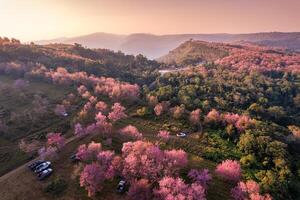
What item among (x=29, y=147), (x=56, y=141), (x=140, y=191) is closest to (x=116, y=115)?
(x=56, y=141)

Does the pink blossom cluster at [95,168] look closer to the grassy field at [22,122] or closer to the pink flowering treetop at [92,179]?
the pink flowering treetop at [92,179]

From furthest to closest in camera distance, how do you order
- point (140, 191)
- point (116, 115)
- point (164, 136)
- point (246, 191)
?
point (116, 115) → point (164, 136) → point (246, 191) → point (140, 191)

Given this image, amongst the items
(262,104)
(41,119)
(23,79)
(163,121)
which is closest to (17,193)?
(41,119)

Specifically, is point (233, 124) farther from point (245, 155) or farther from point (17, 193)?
point (17, 193)

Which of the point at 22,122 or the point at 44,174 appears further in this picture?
the point at 22,122

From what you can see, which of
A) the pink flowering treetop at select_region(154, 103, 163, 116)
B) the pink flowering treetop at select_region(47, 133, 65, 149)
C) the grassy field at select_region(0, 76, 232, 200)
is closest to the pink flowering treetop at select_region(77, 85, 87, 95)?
the grassy field at select_region(0, 76, 232, 200)

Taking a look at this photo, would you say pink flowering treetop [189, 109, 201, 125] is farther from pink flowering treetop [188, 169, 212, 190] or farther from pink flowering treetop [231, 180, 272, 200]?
pink flowering treetop [231, 180, 272, 200]

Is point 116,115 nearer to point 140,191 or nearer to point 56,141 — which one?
point 56,141
